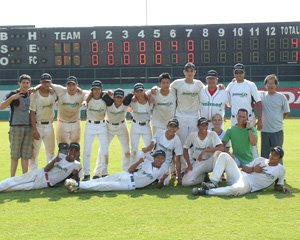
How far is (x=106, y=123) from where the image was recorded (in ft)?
32.8

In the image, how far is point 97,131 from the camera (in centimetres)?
977

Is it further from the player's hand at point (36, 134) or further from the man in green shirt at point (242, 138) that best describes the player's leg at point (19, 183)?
the man in green shirt at point (242, 138)

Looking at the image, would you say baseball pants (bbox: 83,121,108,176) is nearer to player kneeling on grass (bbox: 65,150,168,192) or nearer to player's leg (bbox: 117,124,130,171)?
player's leg (bbox: 117,124,130,171)

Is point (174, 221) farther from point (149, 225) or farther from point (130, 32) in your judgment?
point (130, 32)

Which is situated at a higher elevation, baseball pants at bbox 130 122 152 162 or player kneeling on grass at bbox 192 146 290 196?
baseball pants at bbox 130 122 152 162

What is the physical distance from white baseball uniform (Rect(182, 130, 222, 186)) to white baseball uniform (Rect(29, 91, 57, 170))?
2.43m

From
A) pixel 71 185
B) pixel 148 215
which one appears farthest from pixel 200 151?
pixel 148 215

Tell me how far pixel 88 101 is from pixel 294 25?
21010 millimetres

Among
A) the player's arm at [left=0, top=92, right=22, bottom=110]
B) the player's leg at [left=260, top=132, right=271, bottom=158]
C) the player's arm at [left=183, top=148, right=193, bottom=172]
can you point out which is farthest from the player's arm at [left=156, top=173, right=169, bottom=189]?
the player's arm at [left=0, top=92, right=22, bottom=110]

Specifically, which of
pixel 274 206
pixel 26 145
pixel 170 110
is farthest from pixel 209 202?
pixel 26 145

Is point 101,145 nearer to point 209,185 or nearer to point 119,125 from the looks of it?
point 119,125

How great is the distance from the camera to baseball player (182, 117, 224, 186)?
29.4ft

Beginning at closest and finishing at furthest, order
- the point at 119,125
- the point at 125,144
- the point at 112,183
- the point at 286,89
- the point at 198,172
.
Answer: the point at 112,183 → the point at 198,172 → the point at 119,125 → the point at 125,144 → the point at 286,89

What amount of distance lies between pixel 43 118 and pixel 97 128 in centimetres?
96
